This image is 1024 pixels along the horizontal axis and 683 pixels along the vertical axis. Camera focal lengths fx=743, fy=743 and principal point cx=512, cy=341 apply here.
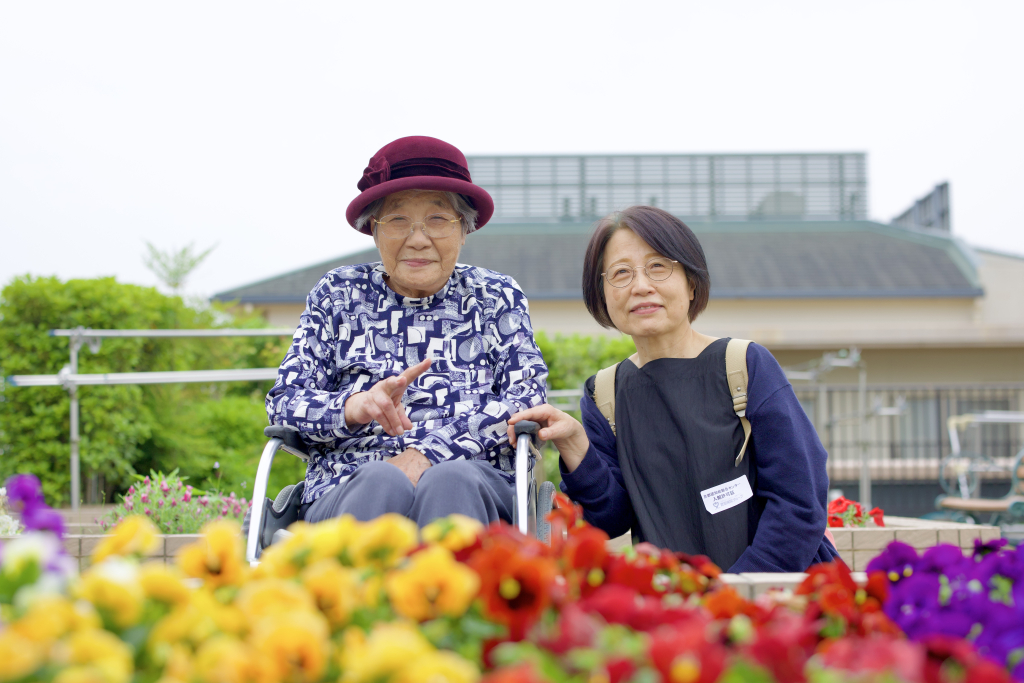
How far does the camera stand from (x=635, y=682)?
626 mm

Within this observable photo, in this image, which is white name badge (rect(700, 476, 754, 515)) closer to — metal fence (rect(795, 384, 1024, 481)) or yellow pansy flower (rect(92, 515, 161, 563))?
yellow pansy flower (rect(92, 515, 161, 563))

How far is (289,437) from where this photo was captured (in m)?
1.96

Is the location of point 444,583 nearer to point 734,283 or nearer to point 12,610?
point 12,610

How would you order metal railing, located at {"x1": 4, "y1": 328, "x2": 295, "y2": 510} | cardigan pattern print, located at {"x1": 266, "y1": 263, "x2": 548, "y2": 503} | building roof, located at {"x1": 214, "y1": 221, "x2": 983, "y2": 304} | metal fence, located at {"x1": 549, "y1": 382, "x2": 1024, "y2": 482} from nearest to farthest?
cardigan pattern print, located at {"x1": 266, "y1": 263, "x2": 548, "y2": 503} → metal railing, located at {"x1": 4, "y1": 328, "x2": 295, "y2": 510} → metal fence, located at {"x1": 549, "y1": 382, "x2": 1024, "y2": 482} → building roof, located at {"x1": 214, "y1": 221, "x2": 983, "y2": 304}

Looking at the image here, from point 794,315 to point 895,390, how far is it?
8.22 feet

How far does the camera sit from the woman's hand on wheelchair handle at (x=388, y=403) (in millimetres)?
1753

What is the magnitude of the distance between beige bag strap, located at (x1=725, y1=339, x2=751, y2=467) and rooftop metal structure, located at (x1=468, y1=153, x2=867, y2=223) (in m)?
16.3

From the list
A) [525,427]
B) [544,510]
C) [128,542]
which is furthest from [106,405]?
[128,542]

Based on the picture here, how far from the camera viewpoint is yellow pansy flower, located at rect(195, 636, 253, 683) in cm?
64

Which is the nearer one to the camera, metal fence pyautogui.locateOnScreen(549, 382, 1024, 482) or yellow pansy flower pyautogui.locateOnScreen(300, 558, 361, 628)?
yellow pansy flower pyautogui.locateOnScreen(300, 558, 361, 628)

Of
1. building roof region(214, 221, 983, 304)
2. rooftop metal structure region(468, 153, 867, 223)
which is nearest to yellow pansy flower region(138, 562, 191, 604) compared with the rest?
Result: building roof region(214, 221, 983, 304)

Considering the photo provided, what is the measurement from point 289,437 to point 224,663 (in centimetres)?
135

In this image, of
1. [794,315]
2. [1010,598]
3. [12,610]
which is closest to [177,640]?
[12,610]

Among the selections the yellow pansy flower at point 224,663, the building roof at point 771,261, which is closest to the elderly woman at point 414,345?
the yellow pansy flower at point 224,663
